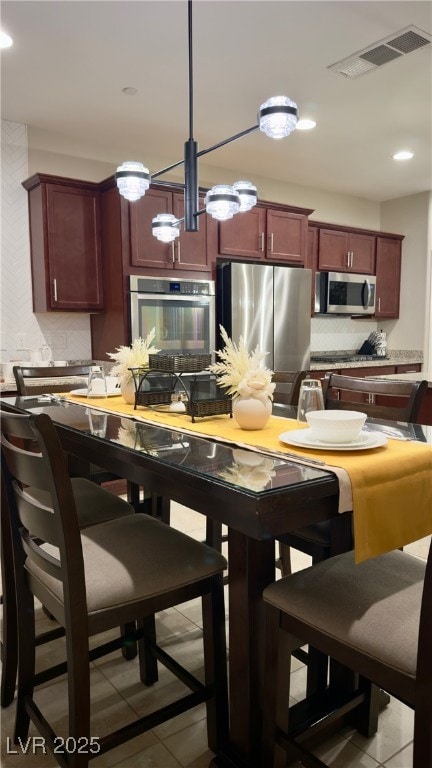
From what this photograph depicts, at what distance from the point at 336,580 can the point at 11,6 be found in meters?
2.94

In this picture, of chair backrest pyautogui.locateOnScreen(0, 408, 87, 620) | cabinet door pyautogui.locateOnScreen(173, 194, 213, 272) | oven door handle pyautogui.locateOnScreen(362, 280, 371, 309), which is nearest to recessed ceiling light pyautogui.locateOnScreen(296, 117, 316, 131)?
cabinet door pyautogui.locateOnScreen(173, 194, 213, 272)

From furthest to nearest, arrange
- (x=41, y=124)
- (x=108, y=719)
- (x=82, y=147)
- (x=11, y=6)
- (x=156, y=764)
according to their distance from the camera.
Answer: (x=82, y=147)
(x=41, y=124)
(x=11, y=6)
(x=108, y=719)
(x=156, y=764)

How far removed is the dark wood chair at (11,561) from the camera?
63.5 inches

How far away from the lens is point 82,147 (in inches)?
167

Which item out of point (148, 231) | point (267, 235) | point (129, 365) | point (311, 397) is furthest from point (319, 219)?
point (311, 397)

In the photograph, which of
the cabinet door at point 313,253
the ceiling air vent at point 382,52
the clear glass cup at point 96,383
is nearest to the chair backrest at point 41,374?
the clear glass cup at point 96,383

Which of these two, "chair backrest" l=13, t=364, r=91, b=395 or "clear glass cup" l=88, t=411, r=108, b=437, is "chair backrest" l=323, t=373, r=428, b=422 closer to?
"clear glass cup" l=88, t=411, r=108, b=437

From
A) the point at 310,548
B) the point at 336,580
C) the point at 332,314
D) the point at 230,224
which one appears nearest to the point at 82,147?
the point at 230,224

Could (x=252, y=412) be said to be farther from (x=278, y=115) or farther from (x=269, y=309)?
(x=269, y=309)

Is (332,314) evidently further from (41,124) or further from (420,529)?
(420,529)

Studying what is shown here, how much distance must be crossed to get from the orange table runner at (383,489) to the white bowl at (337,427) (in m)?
0.04

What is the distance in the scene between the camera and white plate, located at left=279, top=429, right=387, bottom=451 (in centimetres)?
123

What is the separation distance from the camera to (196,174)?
2166mm

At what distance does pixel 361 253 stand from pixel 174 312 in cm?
282
